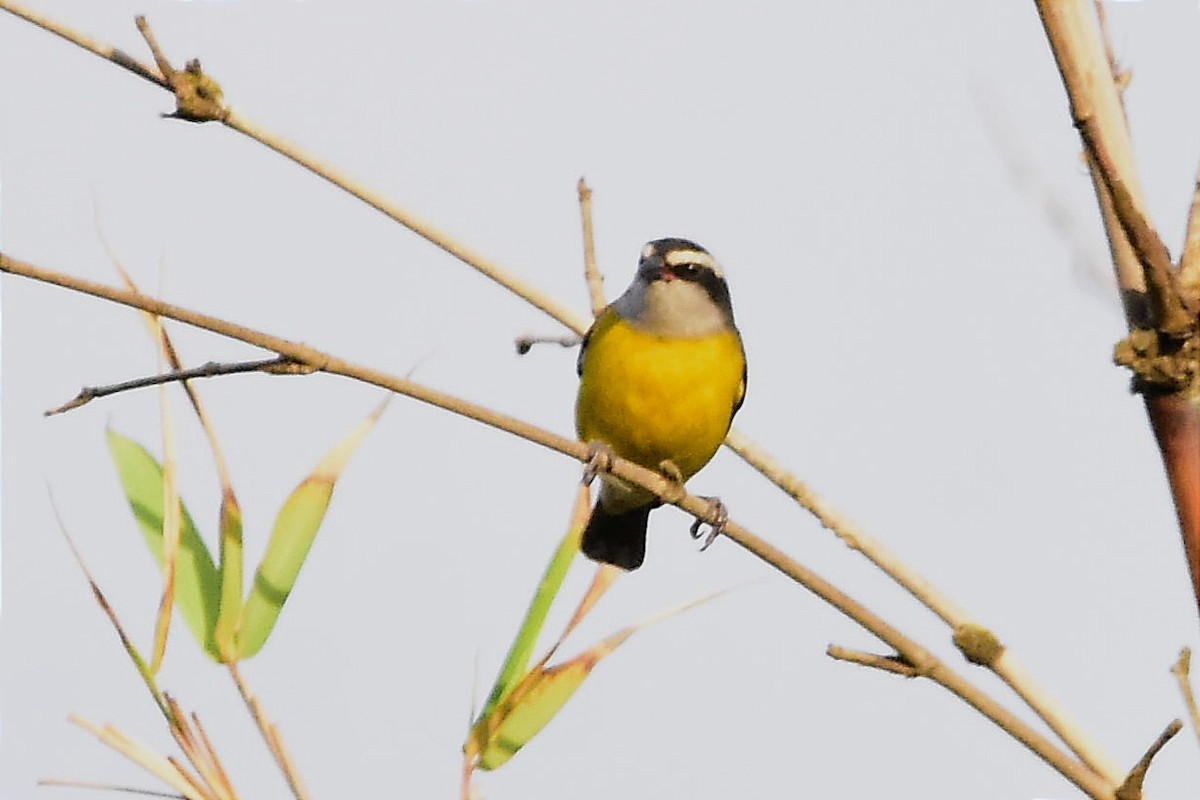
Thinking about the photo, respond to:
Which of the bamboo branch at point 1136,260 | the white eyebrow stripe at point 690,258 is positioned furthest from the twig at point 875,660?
the white eyebrow stripe at point 690,258

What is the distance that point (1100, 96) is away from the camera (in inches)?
64.6

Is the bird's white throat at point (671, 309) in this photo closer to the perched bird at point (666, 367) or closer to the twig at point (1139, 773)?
the perched bird at point (666, 367)

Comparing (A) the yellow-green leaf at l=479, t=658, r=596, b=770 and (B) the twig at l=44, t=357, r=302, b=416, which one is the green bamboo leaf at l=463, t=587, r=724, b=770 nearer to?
(A) the yellow-green leaf at l=479, t=658, r=596, b=770

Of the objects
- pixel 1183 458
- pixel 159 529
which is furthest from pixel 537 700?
pixel 1183 458

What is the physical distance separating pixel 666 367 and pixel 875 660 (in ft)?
8.31

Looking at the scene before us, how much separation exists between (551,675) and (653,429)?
150 cm

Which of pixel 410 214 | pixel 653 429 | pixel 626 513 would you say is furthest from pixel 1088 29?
pixel 626 513

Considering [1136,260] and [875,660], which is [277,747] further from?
[1136,260]

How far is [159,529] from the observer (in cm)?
297

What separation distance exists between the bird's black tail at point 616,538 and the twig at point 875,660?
11.1ft

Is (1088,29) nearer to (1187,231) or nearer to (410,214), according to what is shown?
(1187,231)

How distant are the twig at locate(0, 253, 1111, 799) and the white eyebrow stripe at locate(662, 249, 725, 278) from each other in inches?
107

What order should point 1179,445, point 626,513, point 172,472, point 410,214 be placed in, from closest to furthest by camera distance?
point 1179,445 < point 410,214 < point 172,472 < point 626,513

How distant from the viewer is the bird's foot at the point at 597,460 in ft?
8.00
